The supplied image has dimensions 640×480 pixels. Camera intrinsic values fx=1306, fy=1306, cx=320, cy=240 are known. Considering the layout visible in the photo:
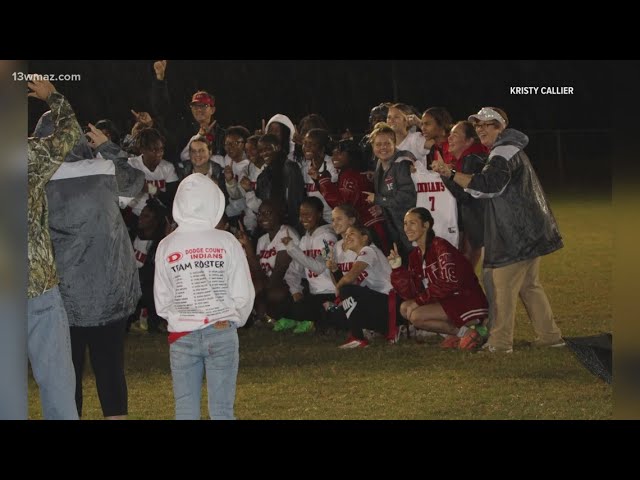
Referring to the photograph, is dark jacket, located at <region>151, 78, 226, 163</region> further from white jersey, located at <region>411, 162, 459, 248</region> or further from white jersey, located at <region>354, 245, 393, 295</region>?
white jersey, located at <region>411, 162, 459, 248</region>

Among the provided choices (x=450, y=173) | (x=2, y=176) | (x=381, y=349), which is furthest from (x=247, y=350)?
(x=2, y=176)

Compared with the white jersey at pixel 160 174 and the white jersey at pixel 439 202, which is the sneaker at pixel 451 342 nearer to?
A: the white jersey at pixel 439 202

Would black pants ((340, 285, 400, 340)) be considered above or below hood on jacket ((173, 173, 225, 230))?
below

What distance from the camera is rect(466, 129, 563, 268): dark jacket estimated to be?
307 inches

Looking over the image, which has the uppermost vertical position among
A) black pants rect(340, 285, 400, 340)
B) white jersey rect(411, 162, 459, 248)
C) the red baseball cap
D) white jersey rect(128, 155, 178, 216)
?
the red baseball cap

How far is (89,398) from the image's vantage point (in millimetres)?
7414

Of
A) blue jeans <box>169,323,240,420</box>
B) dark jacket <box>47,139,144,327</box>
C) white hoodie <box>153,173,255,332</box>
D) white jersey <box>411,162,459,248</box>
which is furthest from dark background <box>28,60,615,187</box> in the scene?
blue jeans <box>169,323,240,420</box>

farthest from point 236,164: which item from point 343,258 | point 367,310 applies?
point 367,310

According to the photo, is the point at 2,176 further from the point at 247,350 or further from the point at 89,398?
the point at 247,350

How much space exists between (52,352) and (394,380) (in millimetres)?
2349

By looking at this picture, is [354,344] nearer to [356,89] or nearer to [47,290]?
[356,89]

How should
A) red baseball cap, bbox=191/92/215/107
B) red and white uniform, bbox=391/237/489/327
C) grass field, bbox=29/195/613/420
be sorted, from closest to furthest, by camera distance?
grass field, bbox=29/195/613/420 < red baseball cap, bbox=191/92/215/107 < red and white uniform, bbox=391/237/489/327

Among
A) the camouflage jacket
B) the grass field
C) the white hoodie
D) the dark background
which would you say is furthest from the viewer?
the dark background

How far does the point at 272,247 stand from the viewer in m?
8.56
